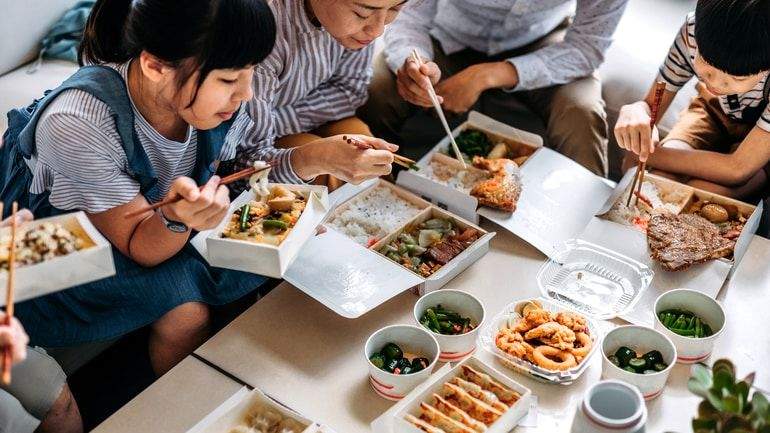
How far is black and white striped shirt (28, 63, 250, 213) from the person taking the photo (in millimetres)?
1608

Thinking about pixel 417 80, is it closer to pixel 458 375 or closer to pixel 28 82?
pixel 458 375

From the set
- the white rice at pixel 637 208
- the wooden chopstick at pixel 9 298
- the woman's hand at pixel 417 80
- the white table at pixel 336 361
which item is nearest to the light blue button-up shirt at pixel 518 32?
the woman's hand at pixel 417 80

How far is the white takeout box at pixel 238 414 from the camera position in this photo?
56.6 inches

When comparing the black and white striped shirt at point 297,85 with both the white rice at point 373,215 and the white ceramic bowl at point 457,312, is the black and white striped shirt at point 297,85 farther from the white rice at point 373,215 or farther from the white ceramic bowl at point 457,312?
the white ceramic bowl at point 457,312

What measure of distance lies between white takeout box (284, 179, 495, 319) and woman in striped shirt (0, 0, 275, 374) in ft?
0.65

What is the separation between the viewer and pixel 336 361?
65.3 inches

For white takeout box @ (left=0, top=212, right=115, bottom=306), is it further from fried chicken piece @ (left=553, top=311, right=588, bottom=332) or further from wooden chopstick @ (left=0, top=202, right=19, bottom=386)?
fried chicken piece @ (left=553, top=311, right=588, bottom=332)

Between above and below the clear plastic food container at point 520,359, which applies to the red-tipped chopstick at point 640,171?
above

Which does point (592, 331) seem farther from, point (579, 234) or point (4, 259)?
point (4, 259)

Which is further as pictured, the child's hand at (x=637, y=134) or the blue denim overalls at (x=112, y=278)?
the child's hand at (x=637, y=134)

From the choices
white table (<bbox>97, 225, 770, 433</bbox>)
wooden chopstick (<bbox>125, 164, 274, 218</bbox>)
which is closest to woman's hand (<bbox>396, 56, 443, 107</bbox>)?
white table (<bbox>97, 225, 770, 433</bbox>)

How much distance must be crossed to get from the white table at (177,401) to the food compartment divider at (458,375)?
0.35 meters

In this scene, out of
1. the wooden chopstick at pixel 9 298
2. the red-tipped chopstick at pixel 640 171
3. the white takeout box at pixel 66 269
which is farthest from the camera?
the red-tipped chopstick at pixel 640 171

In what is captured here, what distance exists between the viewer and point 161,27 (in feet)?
5.00
